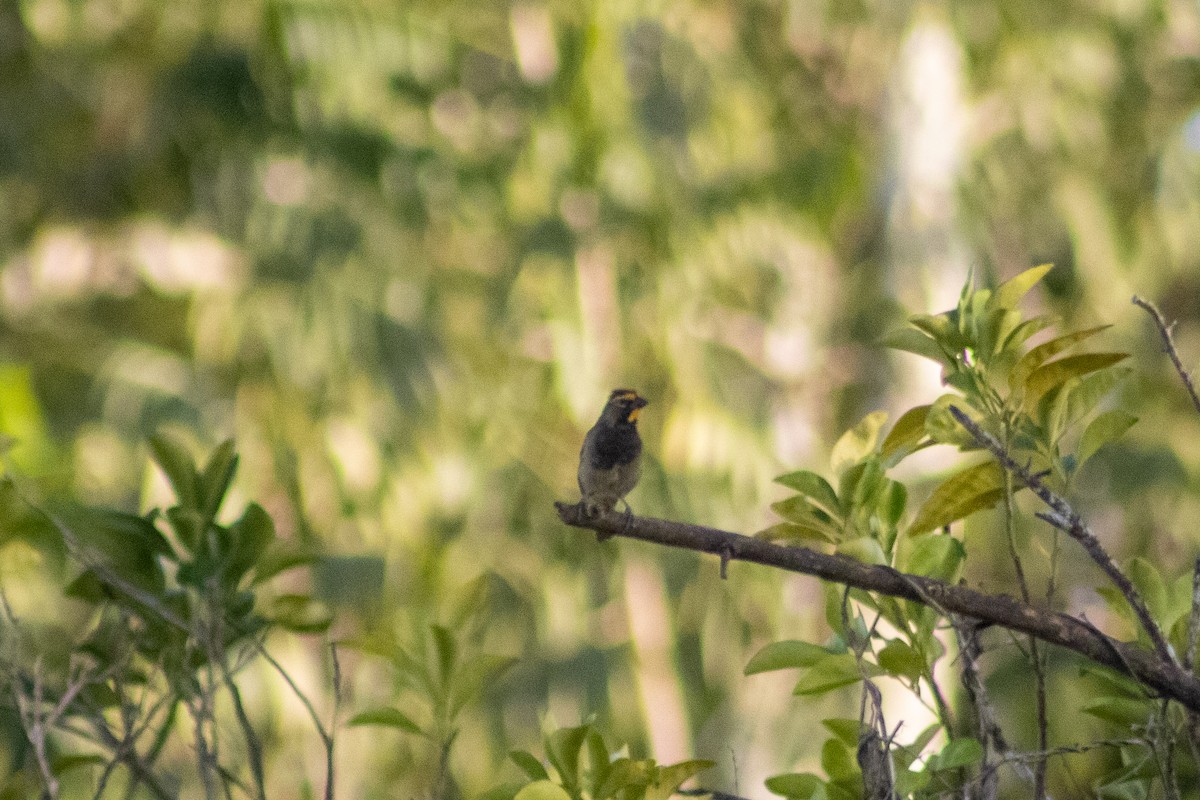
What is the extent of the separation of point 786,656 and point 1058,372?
1.28 feet

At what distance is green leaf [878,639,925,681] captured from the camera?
118 cm

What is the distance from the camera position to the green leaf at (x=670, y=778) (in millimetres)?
1267

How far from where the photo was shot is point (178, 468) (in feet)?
5.19

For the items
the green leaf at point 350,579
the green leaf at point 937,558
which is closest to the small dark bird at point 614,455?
the green leaf at point 937,558

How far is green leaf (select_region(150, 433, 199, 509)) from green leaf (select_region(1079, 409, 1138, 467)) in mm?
1042

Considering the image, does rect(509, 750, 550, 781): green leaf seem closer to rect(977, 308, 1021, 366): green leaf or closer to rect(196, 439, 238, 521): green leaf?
rect(196, 439, 238, 521): green leaf

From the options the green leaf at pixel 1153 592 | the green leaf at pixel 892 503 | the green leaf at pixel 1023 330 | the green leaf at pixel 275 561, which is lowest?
the green leaf at pixel 1153 592

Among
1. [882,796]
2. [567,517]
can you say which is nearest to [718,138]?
[567,517]

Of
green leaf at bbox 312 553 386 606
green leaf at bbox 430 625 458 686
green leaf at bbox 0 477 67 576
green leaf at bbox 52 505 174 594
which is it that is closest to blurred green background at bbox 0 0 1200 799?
green leaf at bbox 312 553 386 606

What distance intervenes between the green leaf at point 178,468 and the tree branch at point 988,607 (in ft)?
2.44

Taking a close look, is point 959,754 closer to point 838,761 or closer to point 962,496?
point 838,761

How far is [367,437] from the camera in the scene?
4.78 meters

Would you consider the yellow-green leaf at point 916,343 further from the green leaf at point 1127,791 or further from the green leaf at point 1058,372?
the green leaf at point 1127,791

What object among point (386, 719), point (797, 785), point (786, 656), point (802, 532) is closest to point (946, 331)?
point (802, 532)
